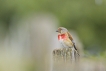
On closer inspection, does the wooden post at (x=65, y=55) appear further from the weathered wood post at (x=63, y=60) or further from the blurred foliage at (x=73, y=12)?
the blurred foliage at (x=73, y=12)

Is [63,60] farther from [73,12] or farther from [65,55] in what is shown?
[73,12]

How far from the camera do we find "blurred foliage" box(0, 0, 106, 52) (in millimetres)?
11047

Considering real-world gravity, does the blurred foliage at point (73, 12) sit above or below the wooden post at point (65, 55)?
above

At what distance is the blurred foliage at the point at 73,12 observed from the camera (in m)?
Answer: 11.0

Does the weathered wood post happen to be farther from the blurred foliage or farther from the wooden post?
the blurred foliage

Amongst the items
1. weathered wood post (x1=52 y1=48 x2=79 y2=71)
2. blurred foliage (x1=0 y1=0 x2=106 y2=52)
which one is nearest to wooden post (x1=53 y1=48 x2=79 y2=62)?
weathered wood post (x1=52 y1=48 x2=79 y2=71)

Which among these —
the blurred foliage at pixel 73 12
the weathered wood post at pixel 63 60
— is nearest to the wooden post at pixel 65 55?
the weathered wood post at pixel 63 60

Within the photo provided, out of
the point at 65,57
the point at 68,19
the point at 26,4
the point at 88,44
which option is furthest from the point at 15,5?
the point at 65,57

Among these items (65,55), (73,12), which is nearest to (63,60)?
(65,55)

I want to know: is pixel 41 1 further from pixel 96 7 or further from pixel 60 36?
pixel 60 36

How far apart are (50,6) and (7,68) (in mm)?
6690

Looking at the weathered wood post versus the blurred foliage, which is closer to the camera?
the weathered wood post

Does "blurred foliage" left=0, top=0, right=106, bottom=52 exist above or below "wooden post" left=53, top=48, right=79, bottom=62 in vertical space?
above

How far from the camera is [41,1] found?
11.6 metres
